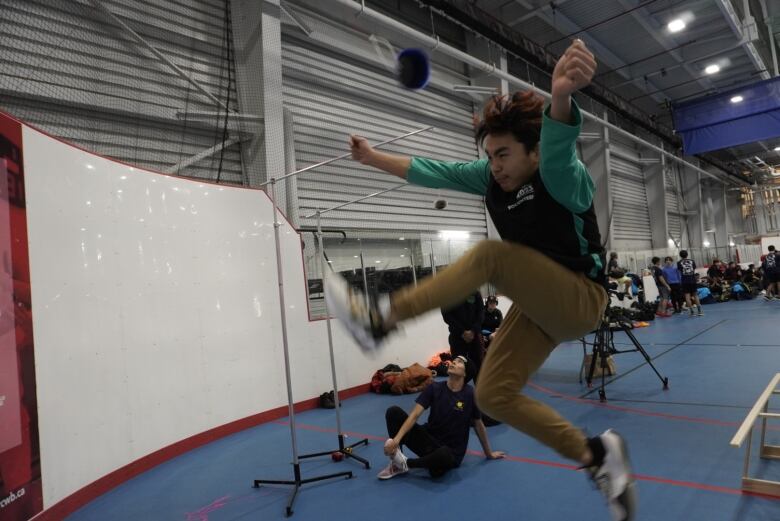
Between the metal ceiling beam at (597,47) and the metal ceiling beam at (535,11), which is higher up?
the metal ceiling beam at (597,47)

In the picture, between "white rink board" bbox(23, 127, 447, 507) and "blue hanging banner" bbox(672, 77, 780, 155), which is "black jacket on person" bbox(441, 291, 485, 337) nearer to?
"white rink board" bbox(23, 127, 447, 507)

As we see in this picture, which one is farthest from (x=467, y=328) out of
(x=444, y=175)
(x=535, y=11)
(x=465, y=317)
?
(x=535, y=11)

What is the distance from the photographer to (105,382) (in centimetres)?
403

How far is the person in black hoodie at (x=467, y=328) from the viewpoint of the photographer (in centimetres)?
512

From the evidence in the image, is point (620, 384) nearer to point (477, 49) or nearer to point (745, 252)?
point (477, 49)

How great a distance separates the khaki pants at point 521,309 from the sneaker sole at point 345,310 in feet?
0.62

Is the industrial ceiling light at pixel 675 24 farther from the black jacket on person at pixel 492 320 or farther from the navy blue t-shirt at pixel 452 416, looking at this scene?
the navy blue t-shirt at pixel 452 416

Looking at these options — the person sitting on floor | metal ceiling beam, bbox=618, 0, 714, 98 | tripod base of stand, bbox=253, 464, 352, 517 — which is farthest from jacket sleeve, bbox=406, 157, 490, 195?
metal ceiling beam, bbox=618, 0, 714, 98

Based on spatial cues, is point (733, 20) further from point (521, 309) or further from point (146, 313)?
point (146, 313)

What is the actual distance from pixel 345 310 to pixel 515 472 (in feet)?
8.42

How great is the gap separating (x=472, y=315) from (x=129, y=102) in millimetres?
5164

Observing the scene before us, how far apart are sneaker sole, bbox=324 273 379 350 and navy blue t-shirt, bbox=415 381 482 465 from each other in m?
2.39

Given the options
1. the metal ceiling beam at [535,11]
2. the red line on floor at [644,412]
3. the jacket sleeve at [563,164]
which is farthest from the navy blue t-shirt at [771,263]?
the jacket sleeve at [563,164]

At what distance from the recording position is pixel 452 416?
3.91 metres
